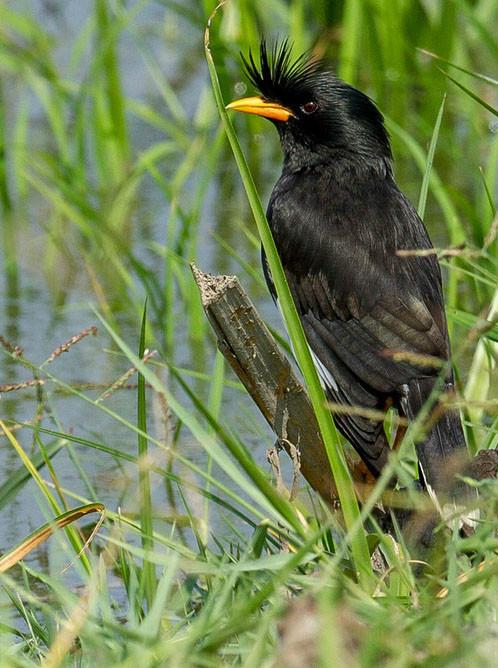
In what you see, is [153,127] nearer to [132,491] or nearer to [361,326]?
[132,491]

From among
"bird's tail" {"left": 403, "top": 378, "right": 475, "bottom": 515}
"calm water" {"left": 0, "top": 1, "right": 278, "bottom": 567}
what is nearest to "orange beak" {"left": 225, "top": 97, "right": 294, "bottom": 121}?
"calm water" {"left": 0, "top": 1, "right": 278, "bottom": 567}

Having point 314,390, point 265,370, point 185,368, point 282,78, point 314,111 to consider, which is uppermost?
point 282,78

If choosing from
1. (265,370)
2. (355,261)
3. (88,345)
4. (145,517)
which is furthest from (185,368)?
(145,517)

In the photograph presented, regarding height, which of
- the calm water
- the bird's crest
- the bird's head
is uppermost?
the bird's crest

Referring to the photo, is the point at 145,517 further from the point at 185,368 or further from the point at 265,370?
the point at 185,368

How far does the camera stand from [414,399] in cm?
356

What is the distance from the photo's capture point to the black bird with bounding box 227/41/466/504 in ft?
11.7

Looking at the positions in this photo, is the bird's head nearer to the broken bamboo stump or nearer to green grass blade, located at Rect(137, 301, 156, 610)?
the broken bamboo stump

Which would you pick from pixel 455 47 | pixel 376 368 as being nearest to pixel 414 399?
pixel 376 368

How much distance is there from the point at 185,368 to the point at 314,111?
4.95 ft

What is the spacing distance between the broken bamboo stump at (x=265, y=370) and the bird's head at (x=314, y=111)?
4.11 ft

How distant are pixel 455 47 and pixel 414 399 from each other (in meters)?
4.24

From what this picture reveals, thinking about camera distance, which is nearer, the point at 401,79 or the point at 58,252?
the point at 58,252

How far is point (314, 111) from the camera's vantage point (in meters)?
4.47
